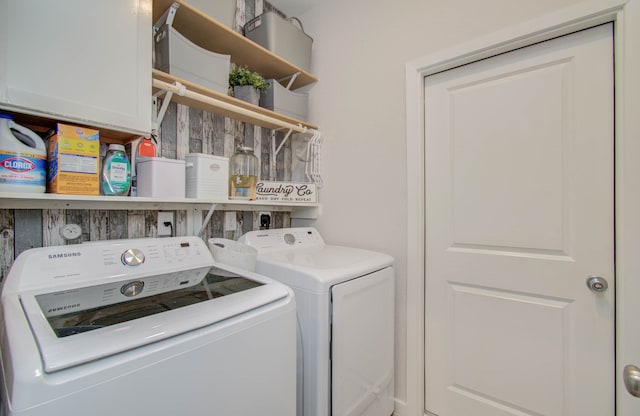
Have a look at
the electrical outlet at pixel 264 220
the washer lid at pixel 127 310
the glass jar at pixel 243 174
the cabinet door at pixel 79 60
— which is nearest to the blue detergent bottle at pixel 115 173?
the cabinet door at pixel 79 60

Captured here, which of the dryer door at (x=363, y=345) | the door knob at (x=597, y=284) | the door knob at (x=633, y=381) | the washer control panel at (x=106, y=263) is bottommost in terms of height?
the dryer door at (x=363, y=345)

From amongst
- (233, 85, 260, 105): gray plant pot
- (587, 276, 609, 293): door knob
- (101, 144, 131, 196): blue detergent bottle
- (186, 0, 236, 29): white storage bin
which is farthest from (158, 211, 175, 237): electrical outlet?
(587, 276, 609, 293): door knob

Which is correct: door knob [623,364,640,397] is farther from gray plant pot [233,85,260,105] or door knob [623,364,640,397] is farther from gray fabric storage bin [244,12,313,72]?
gray fabric storage bin [244,12,313,72]

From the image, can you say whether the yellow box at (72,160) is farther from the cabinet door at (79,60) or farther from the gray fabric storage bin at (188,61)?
the gray fabric storage bin at (188,61)

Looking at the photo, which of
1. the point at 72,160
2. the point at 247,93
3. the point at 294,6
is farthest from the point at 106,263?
the point at 294,6

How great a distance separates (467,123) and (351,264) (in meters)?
1.00

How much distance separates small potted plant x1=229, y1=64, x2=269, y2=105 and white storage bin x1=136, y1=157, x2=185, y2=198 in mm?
637

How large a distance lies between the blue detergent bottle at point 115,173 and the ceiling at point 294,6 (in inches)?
65.7

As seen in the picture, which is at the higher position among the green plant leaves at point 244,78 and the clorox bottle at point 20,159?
the green plant leaves at point 244,78

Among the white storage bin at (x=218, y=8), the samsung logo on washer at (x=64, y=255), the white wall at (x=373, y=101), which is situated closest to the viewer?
the samsung logo on washer at (x=64, y=255)

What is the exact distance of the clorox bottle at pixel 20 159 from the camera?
955mm

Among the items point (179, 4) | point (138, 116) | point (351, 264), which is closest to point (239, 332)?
point (351, 264)

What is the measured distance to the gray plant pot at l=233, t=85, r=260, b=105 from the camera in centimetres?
177

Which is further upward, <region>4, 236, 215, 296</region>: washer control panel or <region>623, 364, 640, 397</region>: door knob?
<region>4, 236, 215, 296</region>: washer control panel
